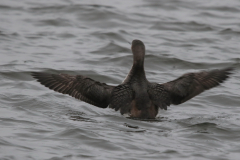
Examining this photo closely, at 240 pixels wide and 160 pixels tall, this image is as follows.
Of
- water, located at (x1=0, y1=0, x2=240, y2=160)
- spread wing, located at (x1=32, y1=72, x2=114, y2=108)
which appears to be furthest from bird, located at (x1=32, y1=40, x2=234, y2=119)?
water, located at (x1=0, y1=0, x2=240, y2=160)

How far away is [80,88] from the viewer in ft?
30.4

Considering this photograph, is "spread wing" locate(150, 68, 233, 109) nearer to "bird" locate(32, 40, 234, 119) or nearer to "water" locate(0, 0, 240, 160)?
"bird" locate(32, 40, 234, 119)

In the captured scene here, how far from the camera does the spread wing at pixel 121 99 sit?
923cm

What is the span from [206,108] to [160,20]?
7854 mm

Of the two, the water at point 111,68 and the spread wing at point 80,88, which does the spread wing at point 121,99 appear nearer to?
the spread wing at point 80,88

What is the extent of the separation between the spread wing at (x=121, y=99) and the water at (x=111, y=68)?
23 centimetres

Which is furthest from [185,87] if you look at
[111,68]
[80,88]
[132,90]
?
[111,68]

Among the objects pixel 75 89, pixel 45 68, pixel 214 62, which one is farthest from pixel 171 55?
pixel 75 89

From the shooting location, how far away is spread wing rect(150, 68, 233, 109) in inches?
373

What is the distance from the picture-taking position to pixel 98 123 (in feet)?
→ 29.4

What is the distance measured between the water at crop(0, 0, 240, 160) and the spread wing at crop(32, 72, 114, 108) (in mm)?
373

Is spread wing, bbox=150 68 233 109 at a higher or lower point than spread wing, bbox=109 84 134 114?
higher

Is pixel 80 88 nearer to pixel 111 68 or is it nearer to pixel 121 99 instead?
pixel 121 99

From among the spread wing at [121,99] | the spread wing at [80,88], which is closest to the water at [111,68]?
the spread wing at [121,99]
